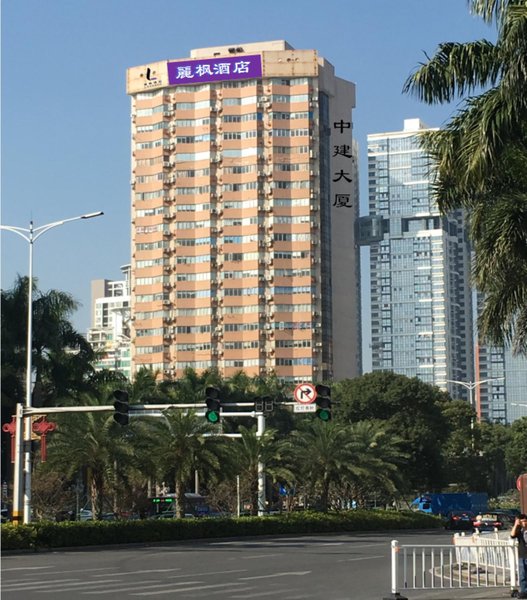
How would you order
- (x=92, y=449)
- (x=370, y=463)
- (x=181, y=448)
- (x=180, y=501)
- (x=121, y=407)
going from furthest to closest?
1. (x=370, y=463)
2. (x=180, y=501)
3. (x=181, y=448)
4. (x=92, y=449)
5. (x=121, y=407)

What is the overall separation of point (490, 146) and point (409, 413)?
6824 cm

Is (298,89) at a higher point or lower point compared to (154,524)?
higher

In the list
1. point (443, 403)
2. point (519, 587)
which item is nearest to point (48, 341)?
point (519, 587)

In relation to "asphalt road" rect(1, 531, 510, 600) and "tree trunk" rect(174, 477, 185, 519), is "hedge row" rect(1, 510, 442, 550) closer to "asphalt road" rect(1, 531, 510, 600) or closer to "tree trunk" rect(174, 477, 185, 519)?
"asphalt road" rect(1, 531, 510, 600)

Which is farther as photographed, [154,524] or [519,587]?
[154,524]

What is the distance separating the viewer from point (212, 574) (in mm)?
28719

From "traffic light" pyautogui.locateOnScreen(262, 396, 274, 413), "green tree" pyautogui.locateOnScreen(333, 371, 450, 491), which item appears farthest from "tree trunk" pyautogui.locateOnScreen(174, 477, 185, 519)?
"green tree" pyautogui.locateOnScreen(333, 371, 450, 491)

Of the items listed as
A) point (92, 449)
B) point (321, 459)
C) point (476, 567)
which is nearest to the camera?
point (476, 567)

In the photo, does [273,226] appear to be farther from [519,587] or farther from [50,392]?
[519,587]

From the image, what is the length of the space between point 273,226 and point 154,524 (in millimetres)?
97069

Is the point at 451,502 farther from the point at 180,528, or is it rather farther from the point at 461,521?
the point at 180,528

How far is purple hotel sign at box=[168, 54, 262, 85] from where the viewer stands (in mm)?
143625

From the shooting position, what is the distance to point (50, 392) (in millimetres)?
66188

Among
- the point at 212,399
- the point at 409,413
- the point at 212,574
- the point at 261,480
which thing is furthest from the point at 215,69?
the point at 212,574
